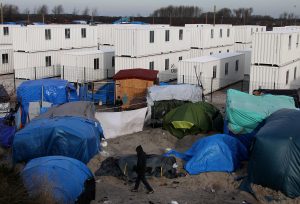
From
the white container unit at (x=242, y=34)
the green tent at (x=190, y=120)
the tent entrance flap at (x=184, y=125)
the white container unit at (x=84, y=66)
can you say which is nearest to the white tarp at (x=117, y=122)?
the green tent at (x=190, y=120)

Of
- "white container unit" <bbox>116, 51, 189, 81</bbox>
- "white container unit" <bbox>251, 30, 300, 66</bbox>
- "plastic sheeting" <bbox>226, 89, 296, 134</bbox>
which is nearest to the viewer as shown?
Answer: "plastic sheeting" <bbox>226, 89, 296, 134</bbox>

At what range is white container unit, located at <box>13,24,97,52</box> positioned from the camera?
32.8 metres

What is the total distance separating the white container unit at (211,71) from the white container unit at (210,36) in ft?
23.1

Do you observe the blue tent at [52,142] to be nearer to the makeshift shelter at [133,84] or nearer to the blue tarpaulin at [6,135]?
the blue tarpaulin at [6,135]

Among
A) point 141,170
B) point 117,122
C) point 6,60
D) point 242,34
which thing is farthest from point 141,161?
point 242,34

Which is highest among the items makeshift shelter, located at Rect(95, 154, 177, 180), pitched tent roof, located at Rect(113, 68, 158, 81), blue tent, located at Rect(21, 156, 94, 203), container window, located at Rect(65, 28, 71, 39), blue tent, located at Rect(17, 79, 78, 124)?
container window, located at Rect(65, 28, 71, 39)

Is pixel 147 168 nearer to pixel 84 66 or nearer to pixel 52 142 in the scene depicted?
pixel 52 142

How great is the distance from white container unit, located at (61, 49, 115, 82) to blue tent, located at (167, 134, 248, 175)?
17.9 m

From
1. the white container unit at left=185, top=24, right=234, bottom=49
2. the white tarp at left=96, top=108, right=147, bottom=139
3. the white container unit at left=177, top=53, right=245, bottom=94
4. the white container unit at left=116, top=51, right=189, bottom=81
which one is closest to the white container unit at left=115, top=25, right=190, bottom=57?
the white container unit at left=116, top=51, right=189, bottom=81

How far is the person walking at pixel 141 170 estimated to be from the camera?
12.4 m

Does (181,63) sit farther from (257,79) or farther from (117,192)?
(117,192)

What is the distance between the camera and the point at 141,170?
12.5m

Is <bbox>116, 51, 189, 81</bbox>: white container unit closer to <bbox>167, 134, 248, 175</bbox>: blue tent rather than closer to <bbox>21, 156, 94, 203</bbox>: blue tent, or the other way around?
<bbox>167, 134, 248, 175</bbox>: blue tent

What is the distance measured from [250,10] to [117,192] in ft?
496
